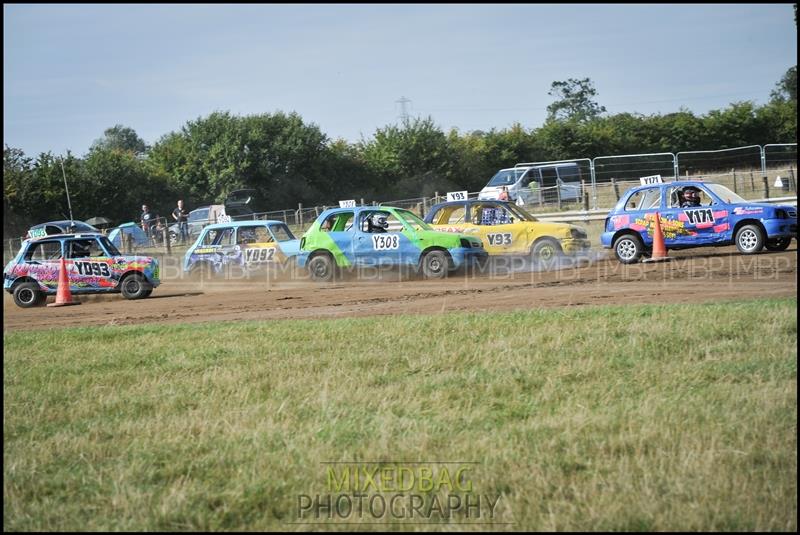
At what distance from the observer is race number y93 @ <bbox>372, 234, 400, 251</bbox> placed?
17719 millimetres

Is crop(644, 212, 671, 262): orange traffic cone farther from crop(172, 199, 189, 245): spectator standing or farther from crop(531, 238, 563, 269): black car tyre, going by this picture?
crop(172, 199, 189, 245): spectator standing

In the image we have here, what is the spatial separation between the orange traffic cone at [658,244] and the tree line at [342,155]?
32011 millimetres

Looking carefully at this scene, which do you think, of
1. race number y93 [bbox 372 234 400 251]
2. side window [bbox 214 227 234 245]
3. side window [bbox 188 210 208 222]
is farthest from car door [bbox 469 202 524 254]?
side window [bbox 188 210 208 222]

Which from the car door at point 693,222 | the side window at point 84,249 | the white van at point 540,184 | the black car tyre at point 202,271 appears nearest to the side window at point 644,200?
the car door at point 693,222

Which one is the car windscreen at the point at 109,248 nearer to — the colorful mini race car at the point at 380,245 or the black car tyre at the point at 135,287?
the black car tyre at the point at 135,287

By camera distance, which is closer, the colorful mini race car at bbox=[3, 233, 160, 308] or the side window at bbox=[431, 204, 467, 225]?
the colorful mini race car at bbox=[3, 233, 160, 308]

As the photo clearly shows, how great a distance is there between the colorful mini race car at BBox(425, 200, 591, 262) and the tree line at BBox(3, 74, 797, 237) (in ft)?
98.8

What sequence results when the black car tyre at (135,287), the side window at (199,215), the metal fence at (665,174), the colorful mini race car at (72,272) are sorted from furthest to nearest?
the side window at (199,215) < the metal fence at (665,174) < the black car tyre at (135,287) < the colorful mini race car at (72,272)

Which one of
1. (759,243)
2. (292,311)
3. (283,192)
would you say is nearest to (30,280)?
(292,311)

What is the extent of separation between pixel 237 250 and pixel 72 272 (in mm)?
3537

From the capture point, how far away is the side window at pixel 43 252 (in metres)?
18.0

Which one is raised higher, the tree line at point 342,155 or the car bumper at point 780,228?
the tree line at point 342,155

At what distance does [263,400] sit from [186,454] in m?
1.42

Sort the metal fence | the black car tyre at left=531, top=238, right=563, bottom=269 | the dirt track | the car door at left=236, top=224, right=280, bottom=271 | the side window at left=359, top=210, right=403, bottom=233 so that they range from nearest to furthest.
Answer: the dirt track < the black car tyre at left=531, top=238, right=563, bottom=269 < the side window at left=359, top=210, right=403, bottom=233 < the car door at left=236, top=224, right=280, bottom=271 < the metal fence
